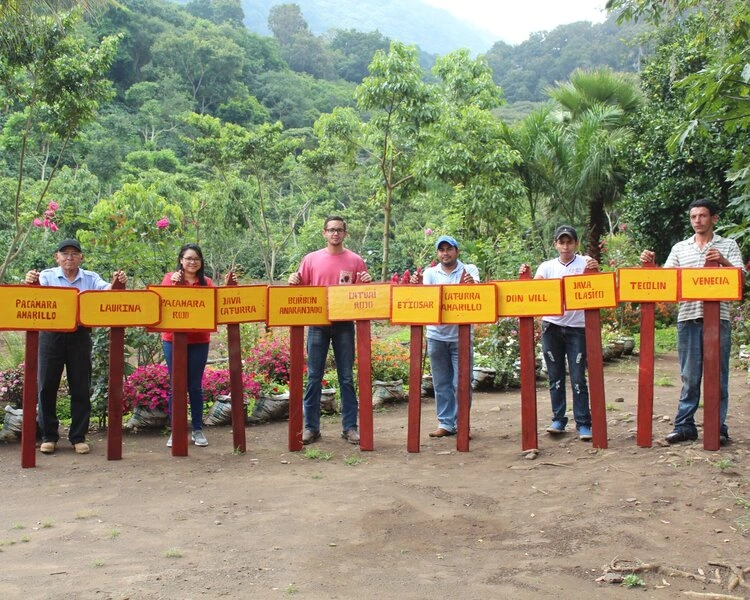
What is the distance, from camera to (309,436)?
21.0ft

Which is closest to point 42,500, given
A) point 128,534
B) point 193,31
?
point 128,534

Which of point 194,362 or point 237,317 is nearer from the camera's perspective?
point 237,317

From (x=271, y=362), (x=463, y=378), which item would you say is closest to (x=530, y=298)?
(x=463, y=378)

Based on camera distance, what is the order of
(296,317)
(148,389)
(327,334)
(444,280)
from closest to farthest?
(296,317)
(327,334)
(444,280)
(148,389)

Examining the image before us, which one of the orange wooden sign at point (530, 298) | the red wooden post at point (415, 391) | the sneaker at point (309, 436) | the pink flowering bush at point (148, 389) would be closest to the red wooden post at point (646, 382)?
the orange wooden sign at point (530, 298)

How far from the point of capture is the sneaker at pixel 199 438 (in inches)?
253

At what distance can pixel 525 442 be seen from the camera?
5.97 meters

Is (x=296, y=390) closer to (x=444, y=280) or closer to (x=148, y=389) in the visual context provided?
(x=444, y=280)

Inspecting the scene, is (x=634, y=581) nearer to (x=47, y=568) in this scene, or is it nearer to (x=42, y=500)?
(x=47, y=568)

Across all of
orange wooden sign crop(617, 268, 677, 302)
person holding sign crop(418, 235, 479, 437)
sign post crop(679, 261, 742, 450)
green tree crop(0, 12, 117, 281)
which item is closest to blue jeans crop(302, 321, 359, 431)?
person holding sign crop(418, 235, 479, 437)

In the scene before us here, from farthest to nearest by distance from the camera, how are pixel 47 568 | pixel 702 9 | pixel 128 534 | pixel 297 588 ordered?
pixel 702 9, pixel 128 534, pixel 47 568, pixel 297 588

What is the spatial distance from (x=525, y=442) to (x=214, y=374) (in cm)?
324

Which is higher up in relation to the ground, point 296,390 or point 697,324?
point 697,324

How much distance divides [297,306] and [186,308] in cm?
84
